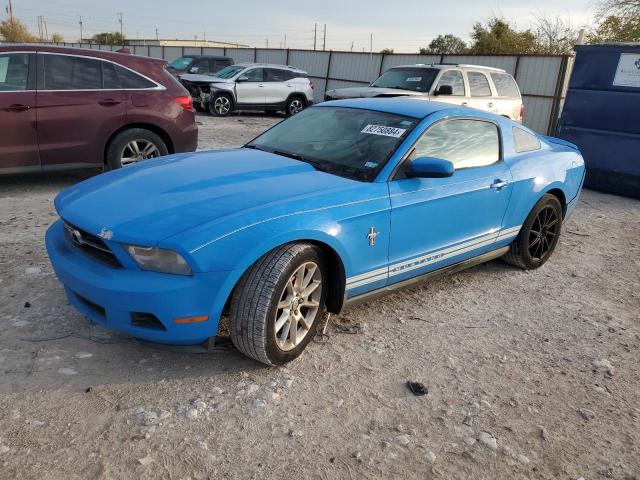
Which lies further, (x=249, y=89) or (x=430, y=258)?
(x=249, y=89)

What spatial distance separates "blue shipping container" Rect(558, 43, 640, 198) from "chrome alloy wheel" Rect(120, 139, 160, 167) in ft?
21.8

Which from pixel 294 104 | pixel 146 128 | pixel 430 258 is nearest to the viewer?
pixel 430 258

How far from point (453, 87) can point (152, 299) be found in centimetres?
926

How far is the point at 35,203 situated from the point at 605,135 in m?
8.09

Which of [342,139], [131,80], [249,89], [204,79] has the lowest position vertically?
[249,89]

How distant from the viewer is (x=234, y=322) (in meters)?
2.91

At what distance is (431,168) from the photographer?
347 centimetres

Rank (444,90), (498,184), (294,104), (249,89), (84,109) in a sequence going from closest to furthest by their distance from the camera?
(498,184) < (84,109) < (444,90) < (249,89) < (294,104)

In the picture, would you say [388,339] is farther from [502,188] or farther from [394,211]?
[502,188]

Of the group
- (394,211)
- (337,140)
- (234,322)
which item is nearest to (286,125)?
(337,140)

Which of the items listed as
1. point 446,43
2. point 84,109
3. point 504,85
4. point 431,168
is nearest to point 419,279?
point 431,168

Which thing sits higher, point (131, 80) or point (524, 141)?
point (131, 80)

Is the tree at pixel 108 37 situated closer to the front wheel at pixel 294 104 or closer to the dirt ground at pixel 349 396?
the front wheel at pixel 294 104

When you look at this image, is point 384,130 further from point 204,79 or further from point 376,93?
point 204,79
